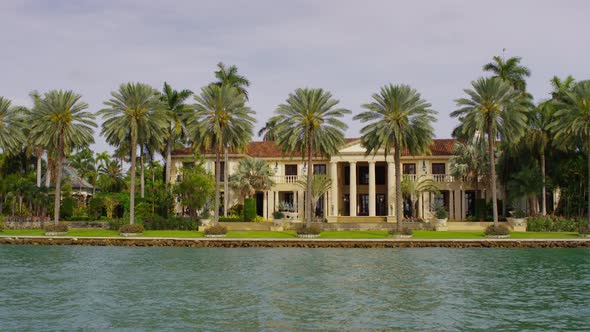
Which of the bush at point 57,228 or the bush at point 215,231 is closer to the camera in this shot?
the bush at point 215,231

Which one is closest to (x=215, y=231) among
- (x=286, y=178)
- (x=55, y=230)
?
(x=55, y=230)

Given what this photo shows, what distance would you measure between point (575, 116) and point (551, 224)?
1027 cm

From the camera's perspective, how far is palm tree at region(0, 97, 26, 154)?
65.8 metres

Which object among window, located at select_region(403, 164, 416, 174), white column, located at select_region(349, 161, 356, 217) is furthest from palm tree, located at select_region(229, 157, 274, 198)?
window, located at select_region(403, 164, 416, 174)

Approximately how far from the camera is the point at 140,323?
763 inches

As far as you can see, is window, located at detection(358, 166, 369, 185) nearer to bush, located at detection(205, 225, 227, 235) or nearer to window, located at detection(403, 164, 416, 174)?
window, located at detection(403, 164, 416, 174)

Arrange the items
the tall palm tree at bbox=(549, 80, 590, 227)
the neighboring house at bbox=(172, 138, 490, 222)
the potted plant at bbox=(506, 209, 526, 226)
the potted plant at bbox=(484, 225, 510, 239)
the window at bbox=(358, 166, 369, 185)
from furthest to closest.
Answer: the window at bbox=(358, 166, 369, 185)
the neighboring house at bbox=(172, 138, 490, 222)
the potted plant at bbox=(506, 209, 526, 226)
the tall palm tree at bbox=(549, 80, 590, 227)
the potted plant at bbox=(484, 225, 510, 239)

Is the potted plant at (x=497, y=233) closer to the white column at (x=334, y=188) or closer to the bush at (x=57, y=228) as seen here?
the white column at (x=334, y=188)

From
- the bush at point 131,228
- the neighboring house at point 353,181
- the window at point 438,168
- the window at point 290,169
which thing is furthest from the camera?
the window at point 290,169

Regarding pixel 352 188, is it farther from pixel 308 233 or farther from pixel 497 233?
pixel 497 233

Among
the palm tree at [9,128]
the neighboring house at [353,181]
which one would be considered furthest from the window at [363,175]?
the palm tree at [9,128]

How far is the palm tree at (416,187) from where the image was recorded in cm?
6744

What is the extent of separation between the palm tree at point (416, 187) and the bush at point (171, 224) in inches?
880

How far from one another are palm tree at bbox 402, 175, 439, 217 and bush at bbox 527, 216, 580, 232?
37.6 ft
